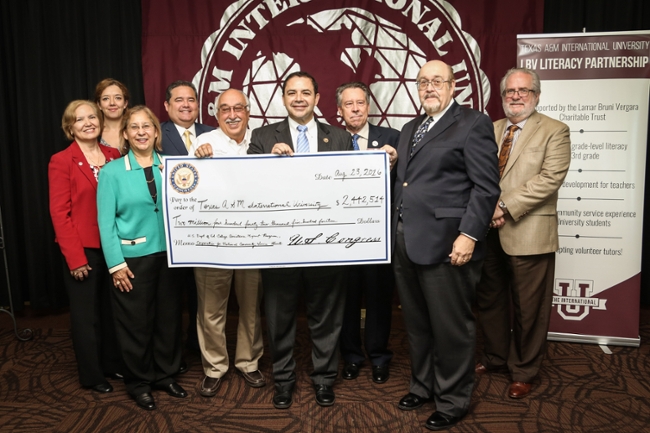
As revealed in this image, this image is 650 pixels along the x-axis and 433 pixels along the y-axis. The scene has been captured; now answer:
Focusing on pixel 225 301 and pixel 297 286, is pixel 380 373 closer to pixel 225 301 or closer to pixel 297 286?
pixel 297 286

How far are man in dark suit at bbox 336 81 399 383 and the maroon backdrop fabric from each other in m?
0.88

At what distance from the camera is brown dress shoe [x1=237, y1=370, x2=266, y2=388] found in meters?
2.75

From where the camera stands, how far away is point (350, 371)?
2848 millimetres

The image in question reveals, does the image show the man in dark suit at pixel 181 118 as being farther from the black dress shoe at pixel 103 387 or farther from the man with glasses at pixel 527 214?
the man with glasses at pixel 527 214

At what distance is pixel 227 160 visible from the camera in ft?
7.89

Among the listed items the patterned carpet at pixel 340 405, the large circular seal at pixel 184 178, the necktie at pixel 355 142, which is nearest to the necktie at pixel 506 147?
the necktie at pixel 355 142

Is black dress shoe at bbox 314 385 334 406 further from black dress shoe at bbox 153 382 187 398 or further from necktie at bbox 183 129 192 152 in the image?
necktie at bbox 183 129 192 152

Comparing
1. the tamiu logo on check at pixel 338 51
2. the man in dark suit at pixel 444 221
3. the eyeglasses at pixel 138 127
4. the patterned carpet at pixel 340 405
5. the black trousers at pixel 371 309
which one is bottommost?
the patterned carpet at pixel 340 405

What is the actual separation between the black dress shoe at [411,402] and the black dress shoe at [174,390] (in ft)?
3.76

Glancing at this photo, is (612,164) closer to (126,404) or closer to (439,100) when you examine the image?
(439,100)

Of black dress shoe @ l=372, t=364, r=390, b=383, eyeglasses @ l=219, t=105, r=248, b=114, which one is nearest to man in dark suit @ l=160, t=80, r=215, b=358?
eyeglasses @ l=219, t=105, r=248, b=114

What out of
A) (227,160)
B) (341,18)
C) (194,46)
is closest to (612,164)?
(341,18)

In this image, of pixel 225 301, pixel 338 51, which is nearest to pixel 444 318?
pixel 225 301

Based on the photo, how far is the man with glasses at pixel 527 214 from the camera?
2602 mm
